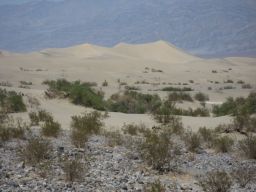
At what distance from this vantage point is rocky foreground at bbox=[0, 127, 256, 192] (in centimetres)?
889

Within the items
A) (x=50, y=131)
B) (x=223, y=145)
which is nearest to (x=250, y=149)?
(x=223, y=145)

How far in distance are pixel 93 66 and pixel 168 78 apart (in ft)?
47.8

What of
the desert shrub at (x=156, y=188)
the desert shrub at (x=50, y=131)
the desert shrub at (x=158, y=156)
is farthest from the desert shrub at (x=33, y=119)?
the desert shrub at (x=156, y=188)

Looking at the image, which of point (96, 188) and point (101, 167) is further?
point (101, 167)

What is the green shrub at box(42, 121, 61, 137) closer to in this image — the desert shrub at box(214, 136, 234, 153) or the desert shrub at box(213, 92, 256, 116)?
the desert shrub at box(214, 136, 234, 153)

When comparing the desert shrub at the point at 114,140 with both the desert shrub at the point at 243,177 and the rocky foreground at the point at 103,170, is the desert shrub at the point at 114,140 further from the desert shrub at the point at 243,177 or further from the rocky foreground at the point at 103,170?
the desert shrub at the point at 243,177

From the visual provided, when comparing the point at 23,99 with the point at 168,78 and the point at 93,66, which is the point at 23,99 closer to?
the point at 168,78

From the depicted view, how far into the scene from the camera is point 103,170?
10227 millimetres

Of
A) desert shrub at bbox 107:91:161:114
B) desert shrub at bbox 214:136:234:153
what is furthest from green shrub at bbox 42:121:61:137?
desert shrub at bbox 107:91:161:114

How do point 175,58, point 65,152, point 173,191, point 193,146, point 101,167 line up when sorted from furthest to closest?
point 175,58
point 193,146
point 65,152
point 101,167
point 173,191

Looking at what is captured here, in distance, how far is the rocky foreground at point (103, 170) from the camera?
8.89m

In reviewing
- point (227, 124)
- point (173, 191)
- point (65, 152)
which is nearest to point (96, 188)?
point (173, 191)

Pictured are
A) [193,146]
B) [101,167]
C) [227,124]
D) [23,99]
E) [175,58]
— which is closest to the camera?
[101,167]

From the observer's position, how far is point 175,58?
10688 cm
